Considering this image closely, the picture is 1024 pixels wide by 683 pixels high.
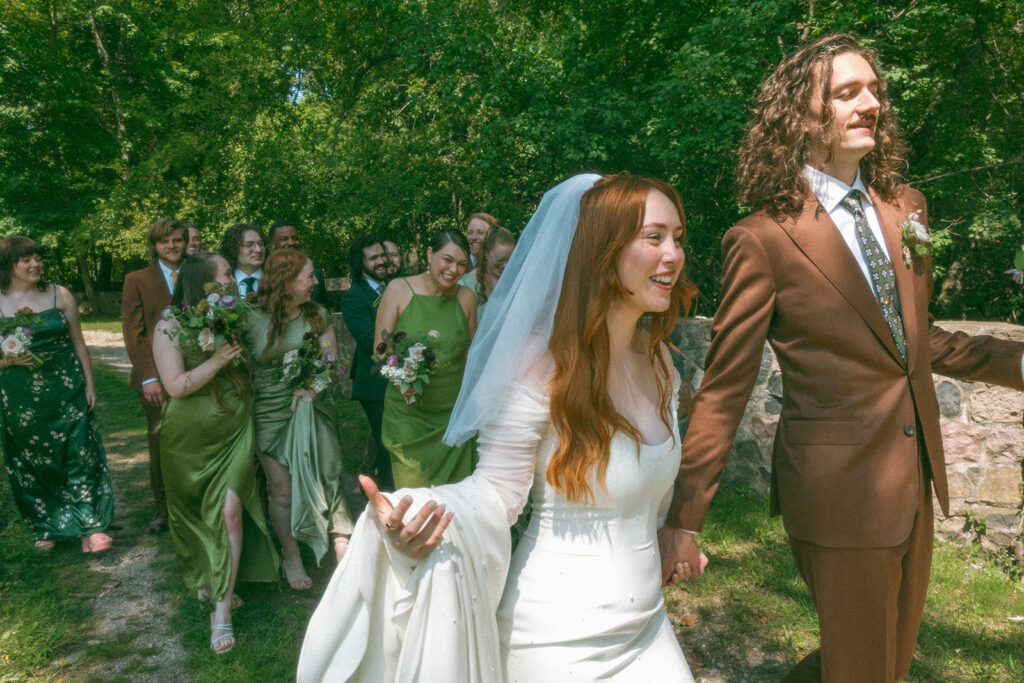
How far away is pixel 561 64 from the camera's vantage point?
9875 mm

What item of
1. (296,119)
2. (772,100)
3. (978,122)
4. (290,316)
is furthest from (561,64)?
(296,119)

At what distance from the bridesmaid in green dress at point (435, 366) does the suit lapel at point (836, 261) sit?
2.68 meters

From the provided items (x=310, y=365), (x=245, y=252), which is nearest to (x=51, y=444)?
(x=245, y=252)

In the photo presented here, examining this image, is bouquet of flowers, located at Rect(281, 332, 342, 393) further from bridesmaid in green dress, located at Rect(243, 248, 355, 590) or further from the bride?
the bride

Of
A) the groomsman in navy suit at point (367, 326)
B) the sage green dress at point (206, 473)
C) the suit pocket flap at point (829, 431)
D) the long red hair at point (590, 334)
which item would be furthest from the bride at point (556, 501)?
the groomsman in navy suit at point (367, 326)

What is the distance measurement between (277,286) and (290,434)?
96 centimetres

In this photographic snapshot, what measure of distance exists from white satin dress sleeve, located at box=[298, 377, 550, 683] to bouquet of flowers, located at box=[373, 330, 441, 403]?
2479 millimetres

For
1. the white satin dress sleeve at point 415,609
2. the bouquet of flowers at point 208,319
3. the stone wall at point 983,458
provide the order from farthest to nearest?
the stone wall at point 983,458
the bouquet of flowers at point 208,319
the white satin dress sleeve at point 415,609

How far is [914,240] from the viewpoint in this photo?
92.9 inches

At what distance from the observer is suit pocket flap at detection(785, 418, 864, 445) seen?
2.25 metres

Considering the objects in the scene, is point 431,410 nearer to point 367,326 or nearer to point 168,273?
point 367,326

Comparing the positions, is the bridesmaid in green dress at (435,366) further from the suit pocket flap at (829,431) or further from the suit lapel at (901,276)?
the suit lapel at (901,276)

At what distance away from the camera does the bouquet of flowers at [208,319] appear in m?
4.28

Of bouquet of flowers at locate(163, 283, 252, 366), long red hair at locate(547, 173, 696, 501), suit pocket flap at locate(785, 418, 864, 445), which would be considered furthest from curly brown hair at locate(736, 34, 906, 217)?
bouquet of flowers at locate(163, 283, 252, 366)
